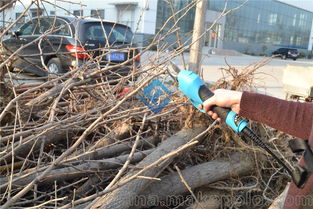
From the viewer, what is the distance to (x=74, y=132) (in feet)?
9.51

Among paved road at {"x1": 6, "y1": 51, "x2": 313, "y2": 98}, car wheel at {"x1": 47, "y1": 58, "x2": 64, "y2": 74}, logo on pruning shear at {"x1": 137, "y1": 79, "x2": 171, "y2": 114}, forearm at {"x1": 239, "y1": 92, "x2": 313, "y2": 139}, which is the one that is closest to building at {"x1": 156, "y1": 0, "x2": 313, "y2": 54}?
paved road at {"x1": 6, "y1": 51, "x2": 313, "y2": 98}

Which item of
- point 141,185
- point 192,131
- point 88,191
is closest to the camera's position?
point 141,185

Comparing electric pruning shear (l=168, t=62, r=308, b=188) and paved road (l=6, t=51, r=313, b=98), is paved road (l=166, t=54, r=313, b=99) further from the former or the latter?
electric pruning shear (l=168, t=62, r=308, b=188)

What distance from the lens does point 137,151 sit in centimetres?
271

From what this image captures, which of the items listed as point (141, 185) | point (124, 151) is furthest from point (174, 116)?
point (141, 185)

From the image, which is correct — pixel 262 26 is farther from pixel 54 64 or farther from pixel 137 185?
pixel 137 185

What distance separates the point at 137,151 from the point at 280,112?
1.44 meters

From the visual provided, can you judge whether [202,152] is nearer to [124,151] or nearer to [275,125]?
[124,151]

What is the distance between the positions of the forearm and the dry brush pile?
2.69 ft

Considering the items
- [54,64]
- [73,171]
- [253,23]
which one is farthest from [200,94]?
[253,23]

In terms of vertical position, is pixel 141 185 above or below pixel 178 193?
above

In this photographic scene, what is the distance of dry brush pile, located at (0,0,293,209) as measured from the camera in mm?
2289

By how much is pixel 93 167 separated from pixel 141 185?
0.44 m

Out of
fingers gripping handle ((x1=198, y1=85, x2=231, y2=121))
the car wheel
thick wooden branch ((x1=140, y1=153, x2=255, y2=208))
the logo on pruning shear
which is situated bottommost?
thick wooden branch ((x1=140, y1=153, x2=255, y2=208))
